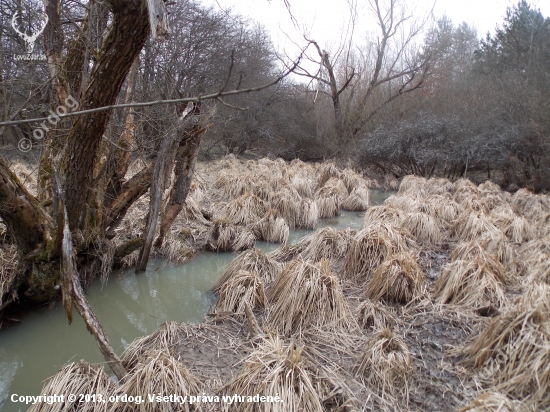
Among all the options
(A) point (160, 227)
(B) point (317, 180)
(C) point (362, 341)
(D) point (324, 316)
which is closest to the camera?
(C) point (362, 341)

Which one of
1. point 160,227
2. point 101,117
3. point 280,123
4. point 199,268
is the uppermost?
point 280,123

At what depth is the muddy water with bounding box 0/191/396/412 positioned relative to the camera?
10.5 feet

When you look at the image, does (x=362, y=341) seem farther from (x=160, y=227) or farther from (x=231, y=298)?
(x=160, y=227)

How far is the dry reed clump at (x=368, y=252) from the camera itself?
4.48 metres

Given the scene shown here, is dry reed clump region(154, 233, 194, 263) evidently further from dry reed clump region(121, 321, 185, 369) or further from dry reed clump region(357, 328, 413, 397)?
dry reed clump region(357, 328, 413, 397)

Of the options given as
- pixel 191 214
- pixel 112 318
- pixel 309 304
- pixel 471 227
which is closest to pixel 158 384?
pixel 309 304

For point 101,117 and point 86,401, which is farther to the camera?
point 101,117

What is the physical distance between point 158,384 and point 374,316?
1.91 meters

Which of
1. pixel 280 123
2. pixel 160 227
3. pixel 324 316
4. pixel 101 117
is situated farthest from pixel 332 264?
pixel 280 123

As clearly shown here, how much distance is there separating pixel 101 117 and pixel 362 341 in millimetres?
2820

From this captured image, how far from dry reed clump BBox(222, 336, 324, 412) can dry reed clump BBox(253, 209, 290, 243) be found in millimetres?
3918

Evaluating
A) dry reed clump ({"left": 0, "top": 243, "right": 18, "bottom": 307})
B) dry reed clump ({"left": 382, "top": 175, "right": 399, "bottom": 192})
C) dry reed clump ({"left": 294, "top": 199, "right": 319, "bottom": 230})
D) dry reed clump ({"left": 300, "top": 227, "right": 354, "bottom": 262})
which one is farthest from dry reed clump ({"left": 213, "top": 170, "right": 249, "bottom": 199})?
dry reed clump ({"left": 382, "top": 175, "right": 399, "bottom": 192})

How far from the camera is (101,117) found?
10.5 ft

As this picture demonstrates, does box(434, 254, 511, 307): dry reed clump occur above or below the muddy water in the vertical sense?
above
